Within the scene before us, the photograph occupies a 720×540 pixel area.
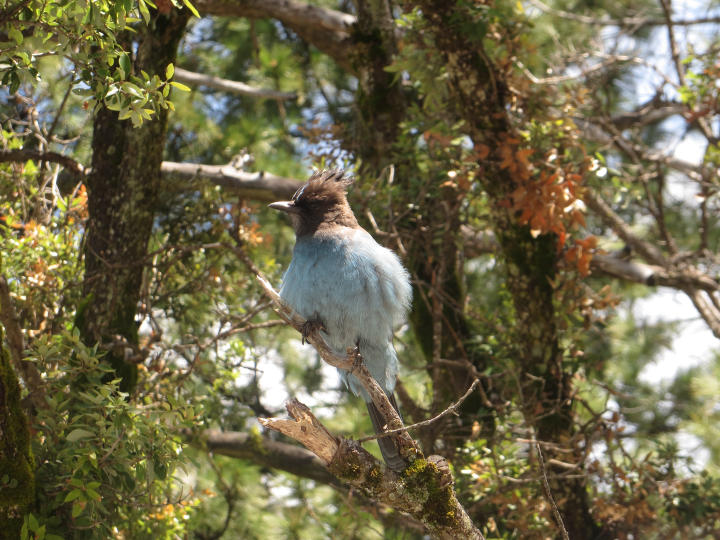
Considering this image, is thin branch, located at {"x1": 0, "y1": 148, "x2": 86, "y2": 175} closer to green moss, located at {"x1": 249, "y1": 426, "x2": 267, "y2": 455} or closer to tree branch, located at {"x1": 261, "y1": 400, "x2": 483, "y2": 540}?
tree branch, located at {"x1": 261, "y1": 400, "x2": 483, "y2": 540}

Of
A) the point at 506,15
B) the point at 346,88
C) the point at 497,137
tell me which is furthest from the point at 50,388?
the point at 346,88

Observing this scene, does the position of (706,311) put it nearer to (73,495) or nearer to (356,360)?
(356,360)

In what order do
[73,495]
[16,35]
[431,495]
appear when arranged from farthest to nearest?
[73,495] → [431,495] → [16,35]

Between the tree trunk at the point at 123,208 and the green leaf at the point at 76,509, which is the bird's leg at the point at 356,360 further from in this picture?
the tree trunk at the point at 123,208

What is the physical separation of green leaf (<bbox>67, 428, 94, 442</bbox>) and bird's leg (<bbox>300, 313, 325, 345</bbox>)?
3.15ft

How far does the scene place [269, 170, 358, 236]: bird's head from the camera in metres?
3.92

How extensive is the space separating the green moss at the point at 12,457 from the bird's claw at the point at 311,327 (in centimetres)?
116

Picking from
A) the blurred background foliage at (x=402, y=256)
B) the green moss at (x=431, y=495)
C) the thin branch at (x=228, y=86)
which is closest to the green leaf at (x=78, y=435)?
the blurred background foliage at (x=402, y=256)

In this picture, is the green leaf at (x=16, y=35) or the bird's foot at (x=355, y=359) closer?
the green leaf at (x=16, y=35)

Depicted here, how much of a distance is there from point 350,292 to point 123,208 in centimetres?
130

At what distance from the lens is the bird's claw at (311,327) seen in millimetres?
3492

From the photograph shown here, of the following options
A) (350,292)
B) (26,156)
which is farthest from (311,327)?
(26,156)

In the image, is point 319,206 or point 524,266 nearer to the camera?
point 319,206

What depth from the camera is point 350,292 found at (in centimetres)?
354
